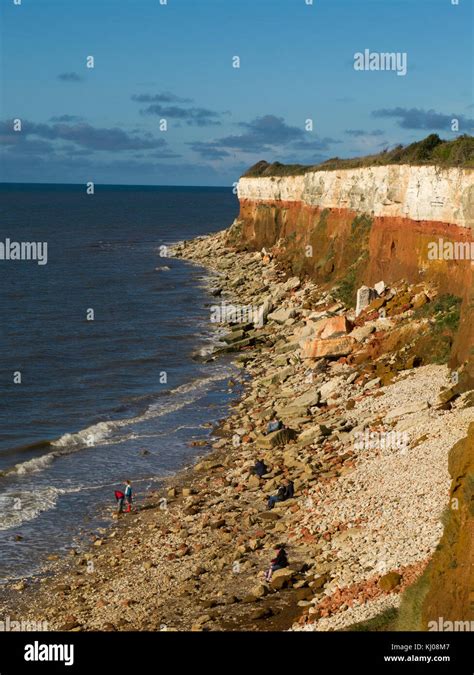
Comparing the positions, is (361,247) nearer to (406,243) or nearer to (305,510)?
(406,243)

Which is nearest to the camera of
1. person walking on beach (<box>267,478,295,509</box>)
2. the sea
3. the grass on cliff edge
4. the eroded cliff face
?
person walking on beach (<box>267,478,295,509</box>)

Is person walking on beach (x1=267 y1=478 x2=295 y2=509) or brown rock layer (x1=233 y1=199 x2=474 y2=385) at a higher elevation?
brown rock layer (x1=233 y1=199 x2=474 y2=385)

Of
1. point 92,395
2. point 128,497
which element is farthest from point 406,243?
point 128,497

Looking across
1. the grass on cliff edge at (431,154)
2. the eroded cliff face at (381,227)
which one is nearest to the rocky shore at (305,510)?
the eroded cliff face at (381,227)

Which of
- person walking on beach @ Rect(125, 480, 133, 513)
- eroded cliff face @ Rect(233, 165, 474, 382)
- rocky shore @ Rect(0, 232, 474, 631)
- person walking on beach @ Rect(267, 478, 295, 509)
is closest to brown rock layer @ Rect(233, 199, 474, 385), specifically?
eroded cliff face @ Rect(233, 165, 474, 382)

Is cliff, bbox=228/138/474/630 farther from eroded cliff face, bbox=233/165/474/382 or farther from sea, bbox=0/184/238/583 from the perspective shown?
sea, bbox=0/184/238/583
